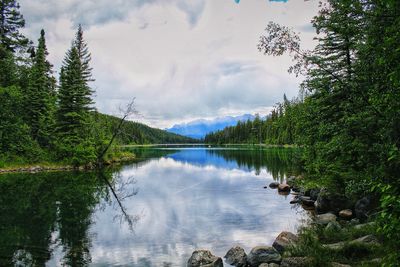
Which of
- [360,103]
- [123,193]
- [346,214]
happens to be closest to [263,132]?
[123,193]

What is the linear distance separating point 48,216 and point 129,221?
186 inches

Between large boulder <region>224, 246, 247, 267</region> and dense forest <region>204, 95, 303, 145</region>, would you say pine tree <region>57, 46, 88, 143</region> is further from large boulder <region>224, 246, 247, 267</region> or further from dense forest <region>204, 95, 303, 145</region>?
dense forest <region>204, 95, 303, 145</region>

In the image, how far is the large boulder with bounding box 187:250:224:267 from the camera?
1105cm

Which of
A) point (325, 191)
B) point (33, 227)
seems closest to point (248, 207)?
point (325, 191)

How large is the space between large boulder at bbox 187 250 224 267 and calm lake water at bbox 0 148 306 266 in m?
0.87

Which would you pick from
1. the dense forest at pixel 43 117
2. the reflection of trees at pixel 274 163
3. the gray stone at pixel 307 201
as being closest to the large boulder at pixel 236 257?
the gray stone at pixel 307 201

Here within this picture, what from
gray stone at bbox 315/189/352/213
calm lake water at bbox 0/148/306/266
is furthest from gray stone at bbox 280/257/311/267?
gray stone at bbox 315/189/352/213

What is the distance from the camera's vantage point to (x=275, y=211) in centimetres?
2086

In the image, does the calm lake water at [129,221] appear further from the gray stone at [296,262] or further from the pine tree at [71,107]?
the pine tree at [71,107]

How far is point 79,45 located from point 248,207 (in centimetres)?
4528

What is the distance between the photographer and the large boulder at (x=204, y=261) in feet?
36.2

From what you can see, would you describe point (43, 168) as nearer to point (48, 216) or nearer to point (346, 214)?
point (48, 216)

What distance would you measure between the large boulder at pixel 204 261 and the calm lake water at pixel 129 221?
2.86 feet

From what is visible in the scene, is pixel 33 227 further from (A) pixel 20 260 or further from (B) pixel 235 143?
(B) pixel 235 143
